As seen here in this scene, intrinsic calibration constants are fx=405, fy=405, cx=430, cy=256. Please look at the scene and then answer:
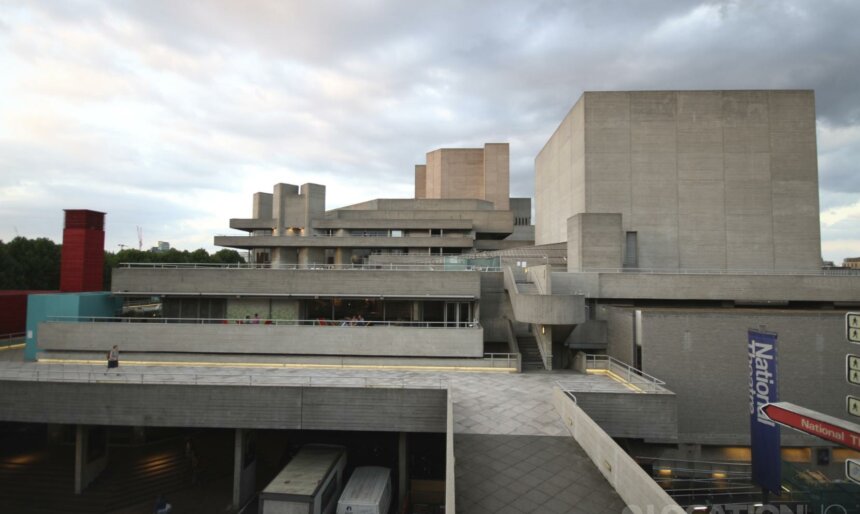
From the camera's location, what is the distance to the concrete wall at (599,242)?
2852 cm

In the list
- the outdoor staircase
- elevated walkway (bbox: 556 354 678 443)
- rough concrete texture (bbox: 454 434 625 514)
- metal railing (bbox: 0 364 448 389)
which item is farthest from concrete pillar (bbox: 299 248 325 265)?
rough concrete texture (bbox: 454 434 625 514)

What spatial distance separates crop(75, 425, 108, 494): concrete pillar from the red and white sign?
91.8ft

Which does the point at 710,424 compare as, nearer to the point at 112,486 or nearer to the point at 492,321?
the point at 492,321

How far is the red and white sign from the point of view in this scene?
974 centimetres

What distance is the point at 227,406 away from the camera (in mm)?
17188

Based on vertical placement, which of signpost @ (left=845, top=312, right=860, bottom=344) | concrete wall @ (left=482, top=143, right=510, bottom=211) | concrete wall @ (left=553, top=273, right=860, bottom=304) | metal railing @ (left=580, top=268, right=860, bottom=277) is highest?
concrete wall @ (left=482, top=143, right=510, bottom=211)

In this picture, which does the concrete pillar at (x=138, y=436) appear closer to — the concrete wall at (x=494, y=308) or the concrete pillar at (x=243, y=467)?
the concrete pillar at (x=243, y=467)

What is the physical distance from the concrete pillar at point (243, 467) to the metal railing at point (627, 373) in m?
17.5

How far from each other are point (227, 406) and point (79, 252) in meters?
23.6

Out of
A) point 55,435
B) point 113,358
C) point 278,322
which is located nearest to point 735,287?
point 278,322

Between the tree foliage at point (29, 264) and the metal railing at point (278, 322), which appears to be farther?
the tree foliage at point (29, 264)

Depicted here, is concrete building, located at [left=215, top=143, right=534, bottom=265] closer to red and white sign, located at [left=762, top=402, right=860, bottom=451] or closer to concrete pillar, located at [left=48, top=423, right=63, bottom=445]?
concrete pillar, located at [left=48, top=423, right=63, bottom=445]

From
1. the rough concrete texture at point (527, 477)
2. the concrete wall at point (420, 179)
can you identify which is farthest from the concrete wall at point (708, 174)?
the concrete wall at point (420, 179)

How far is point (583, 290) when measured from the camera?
26.8 m
